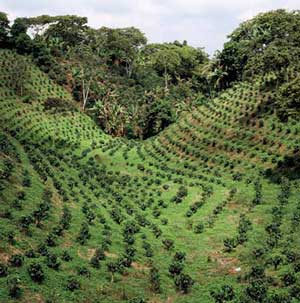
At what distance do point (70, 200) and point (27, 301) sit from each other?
19.1 meters

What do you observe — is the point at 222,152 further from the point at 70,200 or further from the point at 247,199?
the point at 70,200

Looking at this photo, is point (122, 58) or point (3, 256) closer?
point (3, 256)

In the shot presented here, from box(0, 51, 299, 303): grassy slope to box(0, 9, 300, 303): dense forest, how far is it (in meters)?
0.19

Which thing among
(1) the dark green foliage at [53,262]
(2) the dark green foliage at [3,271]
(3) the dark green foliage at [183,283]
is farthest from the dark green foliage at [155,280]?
(2) the dark green foliage at [3,271]

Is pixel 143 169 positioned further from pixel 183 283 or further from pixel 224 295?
pixel 224 295

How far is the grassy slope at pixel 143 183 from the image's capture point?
97.5 feet

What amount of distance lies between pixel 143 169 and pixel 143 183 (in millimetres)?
5680

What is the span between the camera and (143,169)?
64062 millimetres

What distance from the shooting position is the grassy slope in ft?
97.5

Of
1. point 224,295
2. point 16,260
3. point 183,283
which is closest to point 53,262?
point 16,260

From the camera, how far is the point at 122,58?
115 metres

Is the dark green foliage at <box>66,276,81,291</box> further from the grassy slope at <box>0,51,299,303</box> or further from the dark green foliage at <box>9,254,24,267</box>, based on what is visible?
the dark green foliage at <box>9,254,24,267</box>

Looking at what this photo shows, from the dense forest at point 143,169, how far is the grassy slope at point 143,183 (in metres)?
0.19

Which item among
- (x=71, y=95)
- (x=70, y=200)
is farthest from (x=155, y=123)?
(x=70, y=200)
